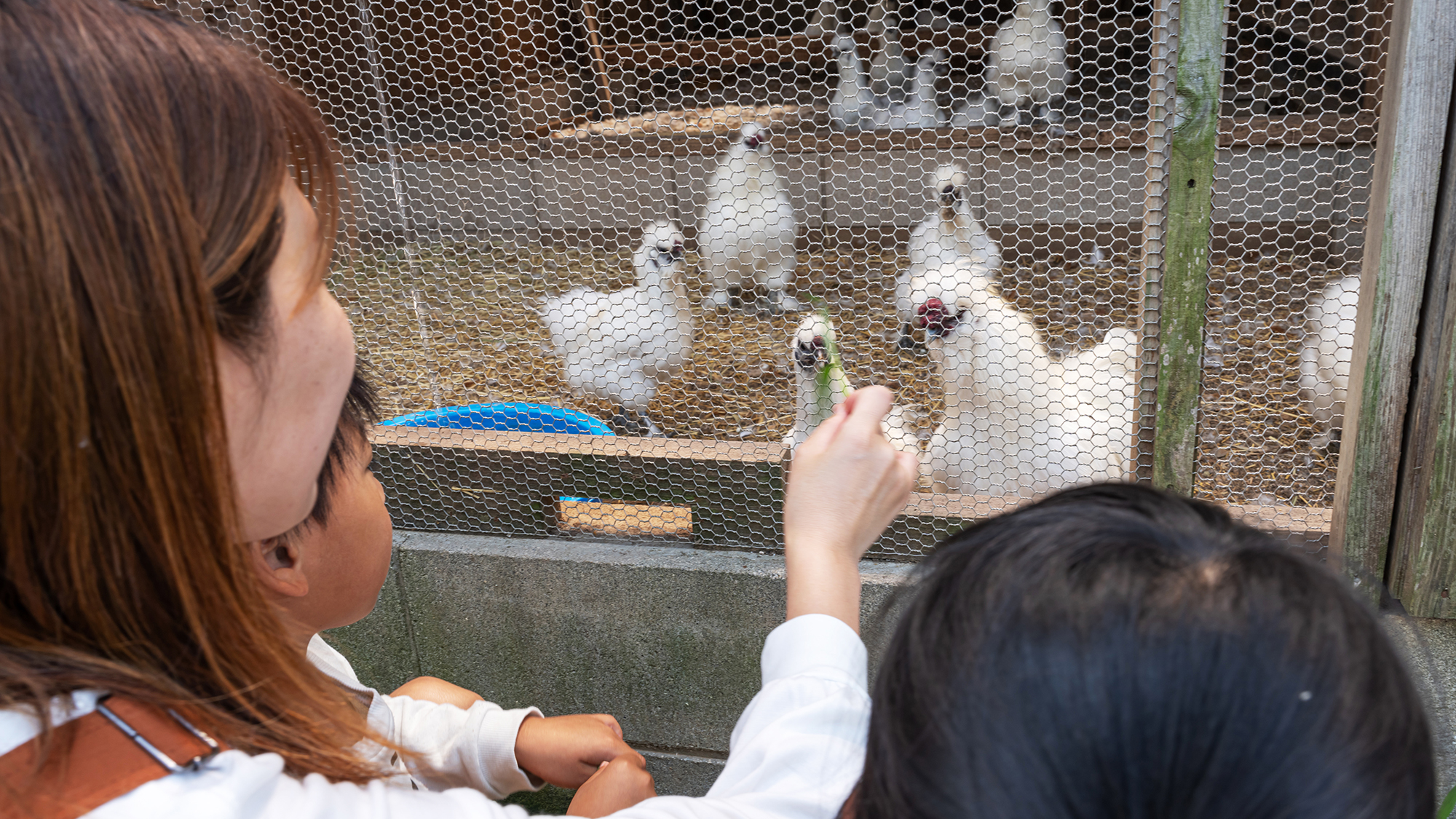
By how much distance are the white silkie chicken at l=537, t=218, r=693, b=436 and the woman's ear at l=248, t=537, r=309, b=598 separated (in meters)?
1.44

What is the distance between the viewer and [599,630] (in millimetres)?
1393

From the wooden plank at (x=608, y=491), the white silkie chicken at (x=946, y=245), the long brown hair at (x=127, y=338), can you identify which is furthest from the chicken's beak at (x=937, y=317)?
the long brown hair at (x=127, y=338)

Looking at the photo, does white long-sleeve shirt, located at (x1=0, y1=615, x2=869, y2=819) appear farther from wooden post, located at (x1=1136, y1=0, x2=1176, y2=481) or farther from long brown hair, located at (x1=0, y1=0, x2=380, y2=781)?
wooden post, located at (x1=1136, y1=0, x2=1176, y2=481)

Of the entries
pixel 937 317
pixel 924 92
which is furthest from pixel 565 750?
pixel 924 92

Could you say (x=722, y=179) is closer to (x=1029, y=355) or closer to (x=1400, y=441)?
(x=1029, y=355)

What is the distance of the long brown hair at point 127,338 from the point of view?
398mm

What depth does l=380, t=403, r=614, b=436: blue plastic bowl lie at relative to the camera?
5.57 ft

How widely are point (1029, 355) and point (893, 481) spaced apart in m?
1.22

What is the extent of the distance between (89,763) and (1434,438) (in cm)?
116

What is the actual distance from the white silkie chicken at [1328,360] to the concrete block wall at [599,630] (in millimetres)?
1106

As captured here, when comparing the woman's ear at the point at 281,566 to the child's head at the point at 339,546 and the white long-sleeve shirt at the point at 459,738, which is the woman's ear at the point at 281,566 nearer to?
the child's head at the point at 339,546

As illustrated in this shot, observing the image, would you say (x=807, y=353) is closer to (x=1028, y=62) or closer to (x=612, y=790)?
(x=612, y=790)

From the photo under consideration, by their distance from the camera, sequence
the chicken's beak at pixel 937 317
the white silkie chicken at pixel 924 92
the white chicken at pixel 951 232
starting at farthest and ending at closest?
the white silkie chicken at pixel 924 92, the white chicken at pixel 951 232, the chicken's beak at pixel 937 317

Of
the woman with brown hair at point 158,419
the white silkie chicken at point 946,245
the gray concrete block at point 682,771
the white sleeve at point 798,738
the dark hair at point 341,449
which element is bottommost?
the gray concrete block at point 682,771
